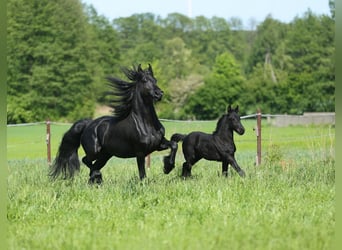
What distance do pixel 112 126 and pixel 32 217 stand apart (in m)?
2.51

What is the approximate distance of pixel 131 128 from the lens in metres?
7.91

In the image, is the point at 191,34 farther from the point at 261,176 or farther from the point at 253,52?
the point at 261,176

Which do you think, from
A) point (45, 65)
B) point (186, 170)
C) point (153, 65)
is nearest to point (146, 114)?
point (186, 170)

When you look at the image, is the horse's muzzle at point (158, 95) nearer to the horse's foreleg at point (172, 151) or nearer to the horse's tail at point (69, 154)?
the horse's foreleg at point (172, 151)

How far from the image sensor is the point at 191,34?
→ 216ft

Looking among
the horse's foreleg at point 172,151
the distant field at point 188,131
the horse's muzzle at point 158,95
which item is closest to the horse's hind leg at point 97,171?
the horse's foreleg at point 172,151

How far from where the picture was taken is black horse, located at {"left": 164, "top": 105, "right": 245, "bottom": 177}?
28.0ft

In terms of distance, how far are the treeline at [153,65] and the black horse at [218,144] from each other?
2839 cm

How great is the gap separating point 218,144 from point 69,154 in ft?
7.96

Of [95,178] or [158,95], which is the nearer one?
[158,95]

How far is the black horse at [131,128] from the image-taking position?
7.85 m

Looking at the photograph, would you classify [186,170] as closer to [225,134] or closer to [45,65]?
[225,134]

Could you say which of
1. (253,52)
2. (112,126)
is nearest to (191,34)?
(253,52)

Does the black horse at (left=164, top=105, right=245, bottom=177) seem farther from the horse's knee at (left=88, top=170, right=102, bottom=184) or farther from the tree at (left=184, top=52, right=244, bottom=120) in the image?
the tree at (left=184, top=52, right=244, bottom=120)
